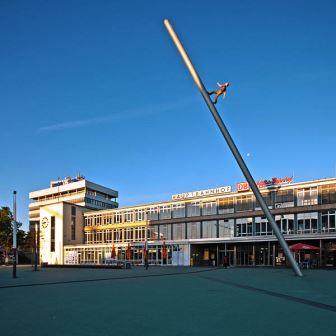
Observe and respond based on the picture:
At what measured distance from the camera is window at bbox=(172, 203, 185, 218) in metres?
69.4

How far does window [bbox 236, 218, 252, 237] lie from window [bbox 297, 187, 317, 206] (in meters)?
7.51

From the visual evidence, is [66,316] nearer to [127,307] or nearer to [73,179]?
[127,307]

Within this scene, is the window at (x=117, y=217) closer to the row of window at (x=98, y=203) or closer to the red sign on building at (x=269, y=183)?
the red sign on building at (x=269, y=183)

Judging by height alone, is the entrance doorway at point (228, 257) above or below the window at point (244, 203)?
below

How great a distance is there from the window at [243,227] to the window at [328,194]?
10.5 metres

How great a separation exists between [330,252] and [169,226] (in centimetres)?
2551

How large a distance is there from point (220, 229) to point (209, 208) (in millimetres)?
3676

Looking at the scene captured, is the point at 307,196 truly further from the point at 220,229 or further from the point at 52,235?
the point at 52,235

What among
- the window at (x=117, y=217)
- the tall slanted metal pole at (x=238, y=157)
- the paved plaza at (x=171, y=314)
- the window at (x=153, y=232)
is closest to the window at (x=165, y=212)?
the window at (x=153, y=232)

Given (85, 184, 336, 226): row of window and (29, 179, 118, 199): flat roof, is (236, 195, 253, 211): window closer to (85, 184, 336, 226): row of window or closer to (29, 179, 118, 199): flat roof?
(85, 184, 336, 226): row of window

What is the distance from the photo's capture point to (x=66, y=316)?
12.2m

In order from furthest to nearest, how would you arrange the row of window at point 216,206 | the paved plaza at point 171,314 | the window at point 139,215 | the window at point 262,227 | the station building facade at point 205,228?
the window at point 139,215 → the window at point 262,227 → the row of window at point 216,206 → the station building facade at point 205,228 → the paved plaza at point 171,314

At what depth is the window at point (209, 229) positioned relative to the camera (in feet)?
213

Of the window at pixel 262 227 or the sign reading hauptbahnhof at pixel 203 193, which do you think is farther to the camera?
the sign reading hauptbahnhof at pixel 203 193
